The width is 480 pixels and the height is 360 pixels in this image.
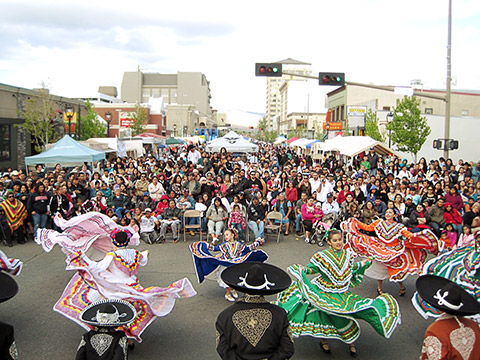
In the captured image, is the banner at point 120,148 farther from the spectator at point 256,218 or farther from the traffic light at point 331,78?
the spectator at point 256,218

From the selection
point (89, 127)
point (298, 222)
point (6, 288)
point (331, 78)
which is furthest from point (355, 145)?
point (89, 127)

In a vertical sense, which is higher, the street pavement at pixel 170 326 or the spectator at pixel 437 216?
the spectator at pixel 437 216

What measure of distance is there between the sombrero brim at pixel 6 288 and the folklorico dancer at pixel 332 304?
302cm

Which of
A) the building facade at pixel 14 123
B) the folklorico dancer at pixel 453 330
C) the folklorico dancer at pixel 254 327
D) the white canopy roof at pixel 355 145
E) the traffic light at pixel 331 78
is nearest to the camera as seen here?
the folklorico dancer at pixel 254 327

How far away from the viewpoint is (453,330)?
358 centimetres

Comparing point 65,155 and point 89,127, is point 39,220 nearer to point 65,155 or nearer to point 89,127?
point 65,155

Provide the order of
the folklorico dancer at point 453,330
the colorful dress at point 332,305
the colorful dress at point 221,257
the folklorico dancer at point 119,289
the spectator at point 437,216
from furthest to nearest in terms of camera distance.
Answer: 1. the spectator at point 437,216
2. the colorful dress at point 221,257
3. the folklorico dancer at point 119,289
4. the colorful dress at point 332,305
5. the folklorico dancer at point 453,330

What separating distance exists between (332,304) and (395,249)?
2832 millimetres

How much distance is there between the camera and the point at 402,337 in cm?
615

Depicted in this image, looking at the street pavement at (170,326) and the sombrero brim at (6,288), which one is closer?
the sombrero brim at (6,288)

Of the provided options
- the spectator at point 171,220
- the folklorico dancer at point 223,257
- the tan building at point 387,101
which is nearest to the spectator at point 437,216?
the folklorico dancer at point 223,257

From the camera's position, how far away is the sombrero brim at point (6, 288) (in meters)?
3.59

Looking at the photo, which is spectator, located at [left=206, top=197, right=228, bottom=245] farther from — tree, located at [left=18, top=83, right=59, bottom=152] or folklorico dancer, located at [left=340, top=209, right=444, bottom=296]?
tree, located at [left=18, top=83, right=59, bottom=152]

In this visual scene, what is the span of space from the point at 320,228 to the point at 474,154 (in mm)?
24654
